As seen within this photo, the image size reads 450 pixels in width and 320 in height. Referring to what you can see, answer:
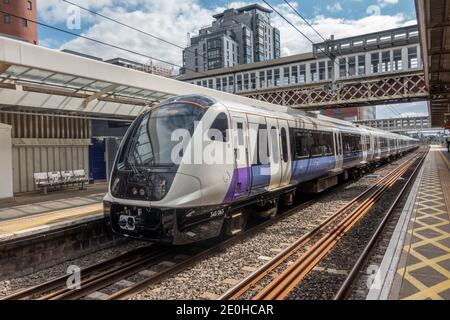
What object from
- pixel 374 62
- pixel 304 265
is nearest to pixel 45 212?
pixel 304 265

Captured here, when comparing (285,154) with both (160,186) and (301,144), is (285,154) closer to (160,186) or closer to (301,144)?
(301,144)

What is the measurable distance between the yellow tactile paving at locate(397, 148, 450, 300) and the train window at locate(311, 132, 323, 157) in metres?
3.36

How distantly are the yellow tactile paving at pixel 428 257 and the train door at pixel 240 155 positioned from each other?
312 cm

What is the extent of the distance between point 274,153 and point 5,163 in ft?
27.5

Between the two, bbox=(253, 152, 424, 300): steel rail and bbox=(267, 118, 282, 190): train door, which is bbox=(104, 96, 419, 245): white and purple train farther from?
bbox=(253, 152, 424, 300): steel rail

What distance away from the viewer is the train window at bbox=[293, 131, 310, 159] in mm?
10281

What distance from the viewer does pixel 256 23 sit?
4291 inches

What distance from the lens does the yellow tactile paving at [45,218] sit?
7448mm

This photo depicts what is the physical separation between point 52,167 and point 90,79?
5441 mm

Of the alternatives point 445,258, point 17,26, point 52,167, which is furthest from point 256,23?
point 445,258

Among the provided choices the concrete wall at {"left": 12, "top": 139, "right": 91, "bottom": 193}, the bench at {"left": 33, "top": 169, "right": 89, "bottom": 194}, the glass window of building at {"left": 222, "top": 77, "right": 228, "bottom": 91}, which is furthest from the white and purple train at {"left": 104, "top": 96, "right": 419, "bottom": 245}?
the glass window of building at {"left": 222, "top": 77, "right": 228, "bottom": 91}

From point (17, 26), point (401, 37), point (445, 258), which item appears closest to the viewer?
point (445, 258)

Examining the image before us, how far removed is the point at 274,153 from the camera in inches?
347
